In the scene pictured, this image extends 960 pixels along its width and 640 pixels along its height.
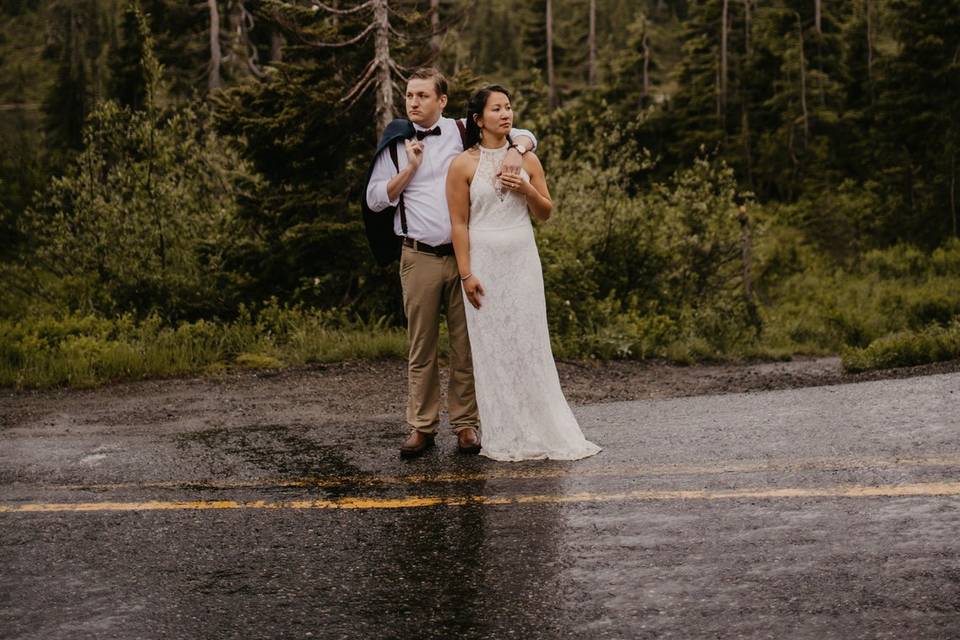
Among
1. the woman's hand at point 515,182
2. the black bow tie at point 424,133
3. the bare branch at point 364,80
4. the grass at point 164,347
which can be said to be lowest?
the grass at point 164,347

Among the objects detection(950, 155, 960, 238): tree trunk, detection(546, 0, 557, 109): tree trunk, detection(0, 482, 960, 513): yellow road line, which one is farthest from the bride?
detection(546, 0, 557, 109): tree trunk

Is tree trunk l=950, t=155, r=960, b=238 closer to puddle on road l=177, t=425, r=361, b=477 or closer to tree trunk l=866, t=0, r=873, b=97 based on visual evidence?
tree trunk l=866, t=0, r=873, b=97

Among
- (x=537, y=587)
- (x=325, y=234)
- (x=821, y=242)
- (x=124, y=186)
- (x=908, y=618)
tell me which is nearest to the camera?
(x=908, y=618)

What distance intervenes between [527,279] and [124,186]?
9.56 m

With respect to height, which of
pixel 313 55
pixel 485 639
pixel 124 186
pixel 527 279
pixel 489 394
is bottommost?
pixel 485 639

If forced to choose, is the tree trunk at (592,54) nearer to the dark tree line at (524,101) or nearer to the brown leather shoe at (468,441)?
the dark tree line at (524,101)

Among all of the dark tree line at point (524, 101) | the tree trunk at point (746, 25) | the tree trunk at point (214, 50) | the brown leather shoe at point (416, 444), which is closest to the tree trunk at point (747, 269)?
the dark tree line at point (524, 101)

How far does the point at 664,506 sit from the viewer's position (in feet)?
15.5

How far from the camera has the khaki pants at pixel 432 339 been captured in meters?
6.23

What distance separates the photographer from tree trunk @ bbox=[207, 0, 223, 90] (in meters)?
30.3

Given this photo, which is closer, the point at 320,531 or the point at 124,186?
the point at 320,531

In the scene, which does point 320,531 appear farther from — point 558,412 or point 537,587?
point 558,412

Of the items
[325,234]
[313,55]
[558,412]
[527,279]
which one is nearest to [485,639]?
[558,412]

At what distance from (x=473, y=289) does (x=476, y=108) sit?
1.12m
